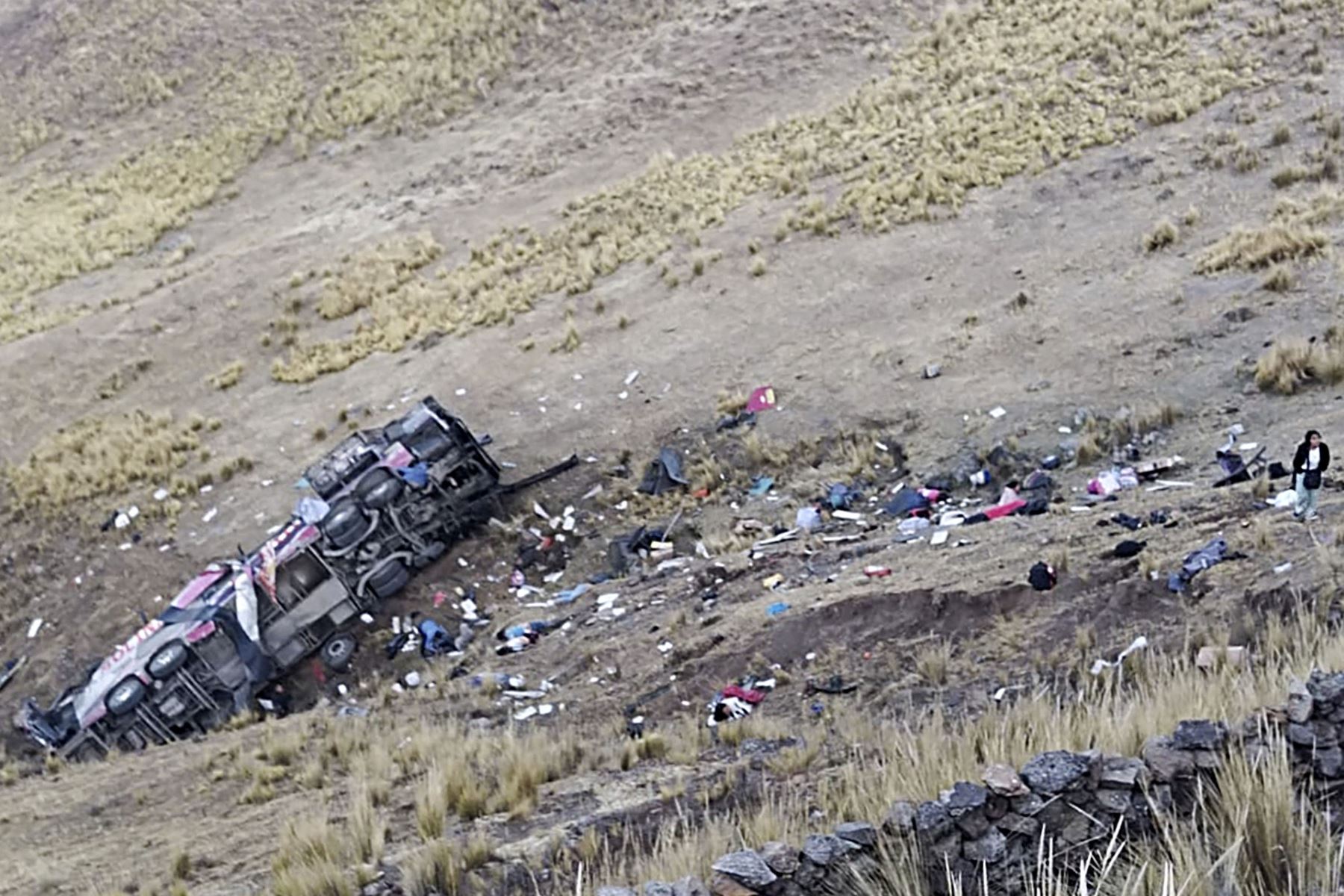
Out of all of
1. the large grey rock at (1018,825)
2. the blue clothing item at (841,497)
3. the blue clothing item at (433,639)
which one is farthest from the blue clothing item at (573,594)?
the large grey rock at (1018,825)

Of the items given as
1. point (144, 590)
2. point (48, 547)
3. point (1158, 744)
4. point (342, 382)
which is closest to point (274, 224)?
point (342, 382)

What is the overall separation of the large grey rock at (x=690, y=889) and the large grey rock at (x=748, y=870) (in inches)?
3.9

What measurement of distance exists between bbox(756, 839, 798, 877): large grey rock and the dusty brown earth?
2254 mm

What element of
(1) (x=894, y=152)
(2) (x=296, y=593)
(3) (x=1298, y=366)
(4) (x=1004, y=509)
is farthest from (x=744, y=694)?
(1) (x=894, y=152)

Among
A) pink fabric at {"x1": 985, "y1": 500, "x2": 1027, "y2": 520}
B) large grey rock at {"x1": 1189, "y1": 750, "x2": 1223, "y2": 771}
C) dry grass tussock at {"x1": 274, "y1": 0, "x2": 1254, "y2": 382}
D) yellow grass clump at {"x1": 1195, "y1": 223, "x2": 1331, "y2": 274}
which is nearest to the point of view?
large grey rock at {"x1": 1189, "y1": 750, "x2": 1223, "y2": 771}

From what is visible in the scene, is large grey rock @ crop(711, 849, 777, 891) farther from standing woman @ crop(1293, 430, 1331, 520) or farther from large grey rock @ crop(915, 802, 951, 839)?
standing woman @ crop(1293, 430, 1331, 520)

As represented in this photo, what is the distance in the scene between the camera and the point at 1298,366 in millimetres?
13570

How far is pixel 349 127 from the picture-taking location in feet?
114

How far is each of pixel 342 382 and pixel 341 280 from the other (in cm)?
470

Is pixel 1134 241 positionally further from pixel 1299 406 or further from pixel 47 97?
pixel 47 97

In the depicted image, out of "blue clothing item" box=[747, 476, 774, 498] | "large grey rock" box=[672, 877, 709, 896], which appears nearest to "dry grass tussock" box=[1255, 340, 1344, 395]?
"blue clothing item" box=[747, 476, 774, 498]

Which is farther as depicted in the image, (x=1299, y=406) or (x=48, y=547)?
(x=48, y=547)

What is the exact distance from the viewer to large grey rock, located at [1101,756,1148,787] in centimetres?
522

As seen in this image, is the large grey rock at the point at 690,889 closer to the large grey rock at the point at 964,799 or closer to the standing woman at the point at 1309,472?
the large grey rock at the point at 964,799
